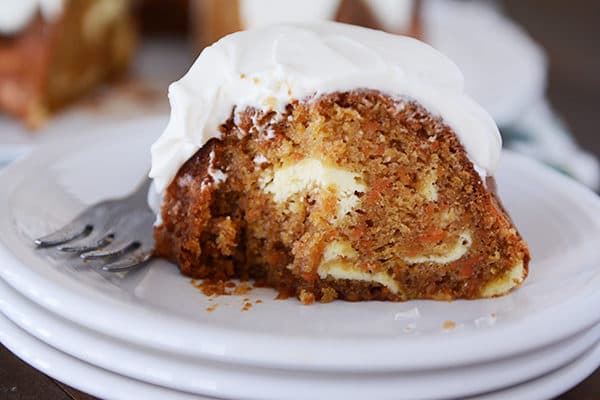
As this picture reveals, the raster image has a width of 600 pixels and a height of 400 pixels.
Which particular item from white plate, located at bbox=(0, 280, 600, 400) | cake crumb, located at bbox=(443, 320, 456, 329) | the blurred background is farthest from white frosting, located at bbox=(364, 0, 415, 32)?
white plate, located at bbox=(0, 280, 600, 400)

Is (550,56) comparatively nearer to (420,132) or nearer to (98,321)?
(420,132)

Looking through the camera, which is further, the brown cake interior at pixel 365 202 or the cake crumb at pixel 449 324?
the brown cake interior at pixel 365 202

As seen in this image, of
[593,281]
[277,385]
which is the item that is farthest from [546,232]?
[277,385]

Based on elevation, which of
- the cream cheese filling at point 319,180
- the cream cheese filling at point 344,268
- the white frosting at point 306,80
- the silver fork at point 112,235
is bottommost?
the silver fork at point 112,235

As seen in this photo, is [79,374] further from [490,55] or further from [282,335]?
[490,55]

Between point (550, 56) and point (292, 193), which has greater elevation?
point (292, 193)

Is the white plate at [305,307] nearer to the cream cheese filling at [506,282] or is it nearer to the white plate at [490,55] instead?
the cream cheese filling at [506,282]

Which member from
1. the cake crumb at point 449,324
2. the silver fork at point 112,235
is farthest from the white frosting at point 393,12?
the cake crumb at point 449,324
